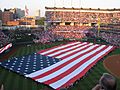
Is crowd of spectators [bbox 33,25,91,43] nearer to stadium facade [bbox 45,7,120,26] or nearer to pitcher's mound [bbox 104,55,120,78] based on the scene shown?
stadium facade [bbox 45,7,120,26]

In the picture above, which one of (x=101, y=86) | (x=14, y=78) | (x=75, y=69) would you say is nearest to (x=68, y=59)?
(x=75, y=69)

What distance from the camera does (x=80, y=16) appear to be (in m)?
94.0

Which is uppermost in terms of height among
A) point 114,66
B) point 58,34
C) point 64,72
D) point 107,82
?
point 107,82

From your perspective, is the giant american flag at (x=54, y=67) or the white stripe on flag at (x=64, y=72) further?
the giant american flag at (x=54, y=67)

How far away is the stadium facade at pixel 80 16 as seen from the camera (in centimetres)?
9031

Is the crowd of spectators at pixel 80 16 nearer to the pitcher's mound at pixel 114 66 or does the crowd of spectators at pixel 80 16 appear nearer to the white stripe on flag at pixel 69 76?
the pitcher's mound at pixel 114 66

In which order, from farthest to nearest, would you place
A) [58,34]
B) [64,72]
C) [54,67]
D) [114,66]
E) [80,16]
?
[80,16], [58,34], [114,66], [54,67], [64,72]

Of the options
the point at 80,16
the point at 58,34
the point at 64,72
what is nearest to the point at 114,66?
the point at 64,72

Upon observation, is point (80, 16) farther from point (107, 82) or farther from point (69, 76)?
point (107, 82)

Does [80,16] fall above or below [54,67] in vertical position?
above

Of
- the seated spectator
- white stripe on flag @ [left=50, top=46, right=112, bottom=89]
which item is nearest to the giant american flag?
white stripe on flag @ [left=50, top=46, right=112, bottom=89]

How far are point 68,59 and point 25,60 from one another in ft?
26.1

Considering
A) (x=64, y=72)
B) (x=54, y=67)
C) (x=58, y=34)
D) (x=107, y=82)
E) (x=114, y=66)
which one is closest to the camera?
(x=107, y=82)

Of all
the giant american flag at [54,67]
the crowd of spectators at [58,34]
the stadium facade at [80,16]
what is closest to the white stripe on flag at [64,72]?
the giant american flag at [54,67]
